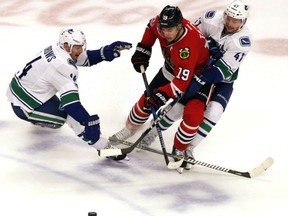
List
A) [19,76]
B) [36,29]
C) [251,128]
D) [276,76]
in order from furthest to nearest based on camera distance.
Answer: [36,29] < [276,76] < [251,128] < [19,76]

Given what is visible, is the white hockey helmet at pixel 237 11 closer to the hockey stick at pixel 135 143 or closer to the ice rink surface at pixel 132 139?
the hockey stick at pixel 135 143

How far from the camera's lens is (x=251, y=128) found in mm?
5684

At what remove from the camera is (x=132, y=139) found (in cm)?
557

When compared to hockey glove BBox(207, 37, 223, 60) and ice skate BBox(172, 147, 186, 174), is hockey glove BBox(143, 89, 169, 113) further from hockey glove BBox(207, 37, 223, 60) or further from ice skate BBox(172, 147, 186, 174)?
hockey glove BBox(207, 37, 223, 60)

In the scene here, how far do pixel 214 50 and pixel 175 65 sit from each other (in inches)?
15.4

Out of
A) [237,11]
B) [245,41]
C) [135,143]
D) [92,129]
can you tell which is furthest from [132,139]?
[237,11]

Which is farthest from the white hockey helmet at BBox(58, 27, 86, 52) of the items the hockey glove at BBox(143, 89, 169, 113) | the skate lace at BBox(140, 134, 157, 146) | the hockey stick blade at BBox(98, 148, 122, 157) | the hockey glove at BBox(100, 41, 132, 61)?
the skate lace at BBox(140, 134, 157, 146)

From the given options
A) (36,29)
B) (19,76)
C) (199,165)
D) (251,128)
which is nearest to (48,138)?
(19,76)

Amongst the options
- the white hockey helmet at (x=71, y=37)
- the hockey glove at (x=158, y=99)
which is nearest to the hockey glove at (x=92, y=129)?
the hockey glove at (x=158, y=99)

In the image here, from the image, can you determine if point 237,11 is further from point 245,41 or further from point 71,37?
point 71,37

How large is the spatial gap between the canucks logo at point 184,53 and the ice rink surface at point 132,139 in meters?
0.73

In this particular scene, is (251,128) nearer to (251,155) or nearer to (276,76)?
(251,155)

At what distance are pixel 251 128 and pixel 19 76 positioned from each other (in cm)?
163

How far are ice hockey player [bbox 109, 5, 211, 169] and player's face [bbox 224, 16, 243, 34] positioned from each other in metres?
0.18
